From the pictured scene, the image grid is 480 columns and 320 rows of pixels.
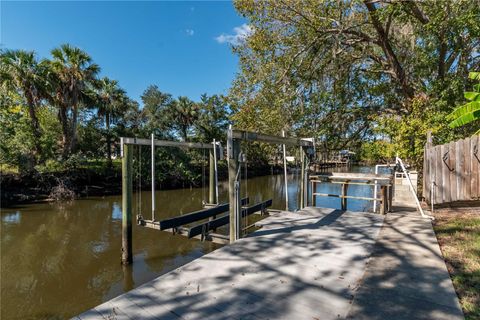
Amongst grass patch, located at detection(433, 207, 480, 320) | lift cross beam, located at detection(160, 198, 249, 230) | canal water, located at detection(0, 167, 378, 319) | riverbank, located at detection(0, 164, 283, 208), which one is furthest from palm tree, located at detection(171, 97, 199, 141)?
grass patch, located at detection(433, 207, 480, 320)

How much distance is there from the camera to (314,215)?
6613 millimetres

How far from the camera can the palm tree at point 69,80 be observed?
15797mm

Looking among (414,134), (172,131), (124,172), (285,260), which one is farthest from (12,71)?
(414,134)

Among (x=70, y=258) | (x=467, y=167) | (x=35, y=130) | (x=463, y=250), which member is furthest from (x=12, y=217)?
(x=467, y=167)

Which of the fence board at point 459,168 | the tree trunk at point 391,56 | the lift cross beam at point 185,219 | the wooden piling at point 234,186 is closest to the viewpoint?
the wooden piling at point 234,186

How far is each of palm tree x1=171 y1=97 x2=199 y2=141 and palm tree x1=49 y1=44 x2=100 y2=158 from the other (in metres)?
11.0

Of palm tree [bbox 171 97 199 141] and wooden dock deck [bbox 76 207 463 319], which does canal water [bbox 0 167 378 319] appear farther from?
palm tree [bbox 171 97 199 141]

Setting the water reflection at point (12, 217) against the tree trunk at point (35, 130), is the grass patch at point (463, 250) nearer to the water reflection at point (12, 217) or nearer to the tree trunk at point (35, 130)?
the water reflection at point (12, 217)

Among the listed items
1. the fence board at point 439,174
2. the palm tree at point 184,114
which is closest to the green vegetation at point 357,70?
the fence board at point 439,174

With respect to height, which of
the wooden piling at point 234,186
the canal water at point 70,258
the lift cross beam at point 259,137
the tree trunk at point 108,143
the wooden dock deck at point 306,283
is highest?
the tree trunk at point 108,143

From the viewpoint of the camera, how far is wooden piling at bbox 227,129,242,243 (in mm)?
4764

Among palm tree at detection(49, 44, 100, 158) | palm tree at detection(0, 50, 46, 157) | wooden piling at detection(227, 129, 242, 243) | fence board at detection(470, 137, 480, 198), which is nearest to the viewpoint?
wooden piling at detection(227, 129, 242, 243)

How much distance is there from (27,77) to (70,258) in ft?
39.2

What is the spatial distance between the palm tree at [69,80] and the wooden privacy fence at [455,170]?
17.7 m
